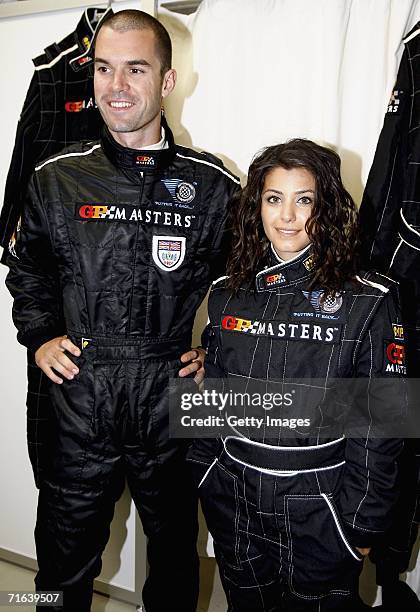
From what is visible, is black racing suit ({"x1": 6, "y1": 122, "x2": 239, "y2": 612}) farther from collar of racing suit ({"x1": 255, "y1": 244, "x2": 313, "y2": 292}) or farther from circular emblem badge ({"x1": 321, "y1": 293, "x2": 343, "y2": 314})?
circular emblem badge ({"x1": 321, "y1": 293, "x2": 343, "y2": 314})

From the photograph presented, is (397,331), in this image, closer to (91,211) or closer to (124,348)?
(124,348)

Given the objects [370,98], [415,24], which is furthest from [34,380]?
[415,24]

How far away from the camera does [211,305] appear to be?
1.58 meters

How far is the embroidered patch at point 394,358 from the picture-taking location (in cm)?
135

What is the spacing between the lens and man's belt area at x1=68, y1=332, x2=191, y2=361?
5.21ft

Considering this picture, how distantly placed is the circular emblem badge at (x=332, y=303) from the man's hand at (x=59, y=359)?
0.64m

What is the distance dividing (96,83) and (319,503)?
1166 millimetres

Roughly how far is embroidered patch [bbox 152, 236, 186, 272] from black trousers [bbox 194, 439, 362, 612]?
48 centimetres

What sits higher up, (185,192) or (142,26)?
(142,26)

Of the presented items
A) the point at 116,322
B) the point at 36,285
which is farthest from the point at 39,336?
the point at 116,322
